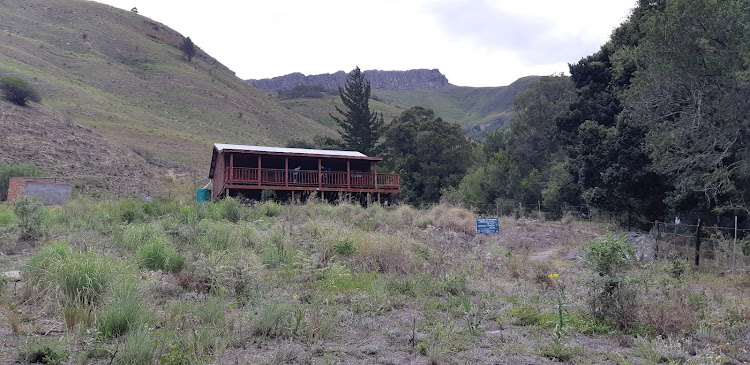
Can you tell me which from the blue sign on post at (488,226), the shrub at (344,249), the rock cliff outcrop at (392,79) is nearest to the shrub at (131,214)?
the shrub at (344,249)

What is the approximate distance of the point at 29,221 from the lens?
10094mm

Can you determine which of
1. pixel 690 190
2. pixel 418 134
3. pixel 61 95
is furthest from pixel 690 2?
pixel 61 95

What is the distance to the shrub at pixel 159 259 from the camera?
7.59m

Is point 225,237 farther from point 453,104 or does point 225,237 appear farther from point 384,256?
point 453,104

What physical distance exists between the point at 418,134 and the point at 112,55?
1865 inches

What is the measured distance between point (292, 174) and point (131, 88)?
3985cm

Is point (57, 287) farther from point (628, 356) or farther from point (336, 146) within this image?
point (336, 146)

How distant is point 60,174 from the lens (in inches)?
1252

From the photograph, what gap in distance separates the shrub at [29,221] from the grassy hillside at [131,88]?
939 inches

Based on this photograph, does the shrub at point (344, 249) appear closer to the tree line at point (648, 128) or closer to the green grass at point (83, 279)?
the green grass at point (83, 279)

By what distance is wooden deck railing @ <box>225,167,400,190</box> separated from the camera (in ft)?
82.3

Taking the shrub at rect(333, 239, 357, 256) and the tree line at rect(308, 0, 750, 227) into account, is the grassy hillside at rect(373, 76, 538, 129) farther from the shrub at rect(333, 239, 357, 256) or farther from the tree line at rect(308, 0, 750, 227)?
the shrub at rect(333, 239, 357, 256)

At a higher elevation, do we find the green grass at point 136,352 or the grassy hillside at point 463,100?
the grassy hillside at point 463,100

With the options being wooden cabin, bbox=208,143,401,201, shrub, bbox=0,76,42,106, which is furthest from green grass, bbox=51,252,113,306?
shrub, bbox=0,76,42,106
